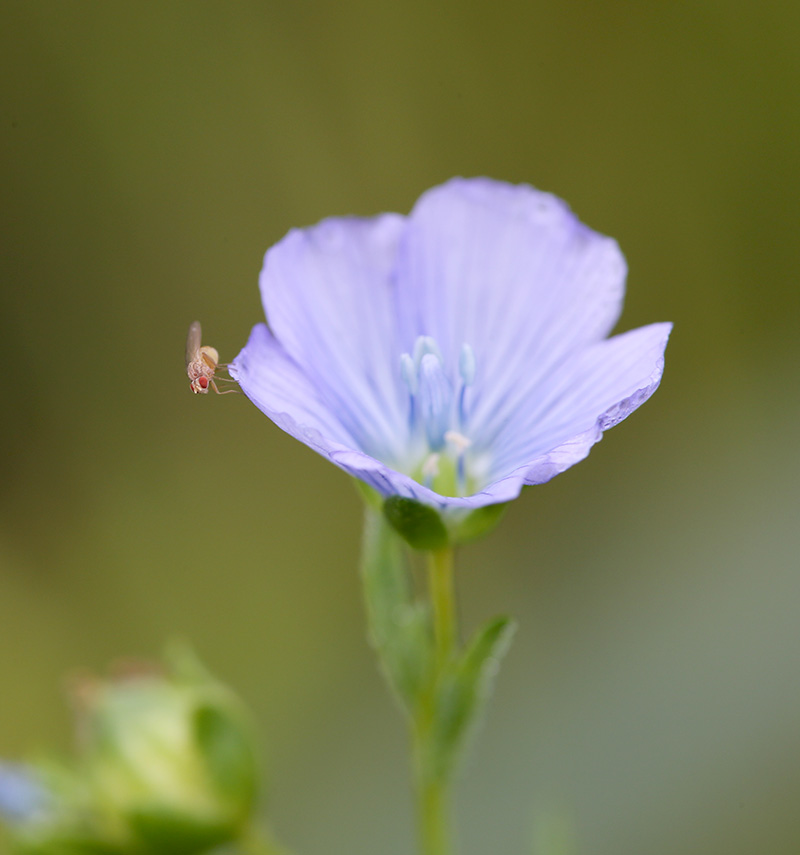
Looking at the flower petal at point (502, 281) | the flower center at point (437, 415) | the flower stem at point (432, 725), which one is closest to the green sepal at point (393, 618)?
the flower stem at point (432, 725)

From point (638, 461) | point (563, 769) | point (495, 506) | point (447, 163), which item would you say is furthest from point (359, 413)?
point (447, 163)

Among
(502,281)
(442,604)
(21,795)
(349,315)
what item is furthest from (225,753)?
(502,281)

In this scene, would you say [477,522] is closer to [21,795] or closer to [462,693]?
[462,693]

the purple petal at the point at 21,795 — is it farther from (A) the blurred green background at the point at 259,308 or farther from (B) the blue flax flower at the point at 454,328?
(A) the blurred green background at the point at 259,308

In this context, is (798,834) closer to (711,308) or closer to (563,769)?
(563,769)

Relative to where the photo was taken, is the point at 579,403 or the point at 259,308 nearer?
the point at 579,403
